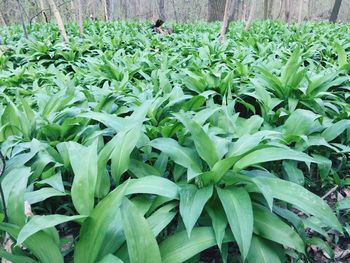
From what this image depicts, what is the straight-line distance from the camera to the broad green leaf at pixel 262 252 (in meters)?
1.13

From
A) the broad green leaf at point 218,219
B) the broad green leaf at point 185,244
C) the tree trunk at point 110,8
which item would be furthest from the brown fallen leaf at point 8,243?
the tree trunk at point 110,8

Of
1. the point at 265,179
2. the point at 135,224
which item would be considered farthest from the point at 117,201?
the point at 265,179

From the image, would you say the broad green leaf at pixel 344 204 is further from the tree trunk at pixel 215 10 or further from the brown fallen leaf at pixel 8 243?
the tree trunk at pixel 215 10

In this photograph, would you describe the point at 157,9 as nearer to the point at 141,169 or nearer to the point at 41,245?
the point at 141,169

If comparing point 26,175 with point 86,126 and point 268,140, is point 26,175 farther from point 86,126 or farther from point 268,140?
point 268,140

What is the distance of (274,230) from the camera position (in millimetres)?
1168

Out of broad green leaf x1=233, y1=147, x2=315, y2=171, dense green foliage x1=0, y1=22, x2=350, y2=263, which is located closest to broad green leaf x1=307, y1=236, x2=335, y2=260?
dense green foliage x1=0, y1=22, x2=350, y2=263

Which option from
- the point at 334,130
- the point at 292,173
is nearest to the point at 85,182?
the point at 292,173

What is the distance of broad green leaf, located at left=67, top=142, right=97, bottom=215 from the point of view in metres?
1.12

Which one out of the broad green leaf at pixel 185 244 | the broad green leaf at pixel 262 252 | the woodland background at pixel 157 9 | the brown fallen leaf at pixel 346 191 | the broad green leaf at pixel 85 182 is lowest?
the woodland background at pixel 157 9

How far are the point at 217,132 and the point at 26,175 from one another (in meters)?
0.86

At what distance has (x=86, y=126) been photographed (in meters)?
1.70

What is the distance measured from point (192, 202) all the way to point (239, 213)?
0.16 metres

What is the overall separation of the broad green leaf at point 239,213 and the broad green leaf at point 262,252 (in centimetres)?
13
